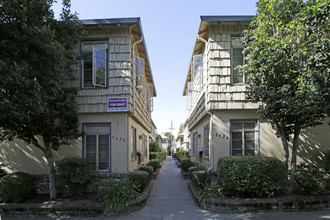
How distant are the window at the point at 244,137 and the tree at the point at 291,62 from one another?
3.66 ft

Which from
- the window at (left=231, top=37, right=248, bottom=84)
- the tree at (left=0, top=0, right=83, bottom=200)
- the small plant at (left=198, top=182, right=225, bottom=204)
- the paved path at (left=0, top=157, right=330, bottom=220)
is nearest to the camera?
the tree at (left=0, top=0, right=83, bottom=200)

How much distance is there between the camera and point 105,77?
794 cm

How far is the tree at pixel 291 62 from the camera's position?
533cm

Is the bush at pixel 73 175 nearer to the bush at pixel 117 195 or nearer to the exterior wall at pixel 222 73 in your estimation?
the bush at pixel 117 195

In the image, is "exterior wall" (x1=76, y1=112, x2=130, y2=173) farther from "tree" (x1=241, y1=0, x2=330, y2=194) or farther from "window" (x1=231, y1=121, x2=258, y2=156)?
"tree" (x1=241, y1=0, x2=330, y2=194)

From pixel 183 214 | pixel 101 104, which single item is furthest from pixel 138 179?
pixel 101 104

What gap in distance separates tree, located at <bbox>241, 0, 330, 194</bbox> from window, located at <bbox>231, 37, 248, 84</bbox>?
1.07 meters

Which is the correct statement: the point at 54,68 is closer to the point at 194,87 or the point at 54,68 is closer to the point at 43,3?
the point at 43,3

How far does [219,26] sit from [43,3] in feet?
19.3

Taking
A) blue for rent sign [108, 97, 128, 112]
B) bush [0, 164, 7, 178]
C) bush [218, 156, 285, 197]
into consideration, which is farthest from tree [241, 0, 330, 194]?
bush [0, 164, 7, 178]

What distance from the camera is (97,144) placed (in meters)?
7.82

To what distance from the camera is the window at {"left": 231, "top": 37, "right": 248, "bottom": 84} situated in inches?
315

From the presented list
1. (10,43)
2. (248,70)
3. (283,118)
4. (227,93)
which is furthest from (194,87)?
(10,43)

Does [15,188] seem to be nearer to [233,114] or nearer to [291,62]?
[233,114]
